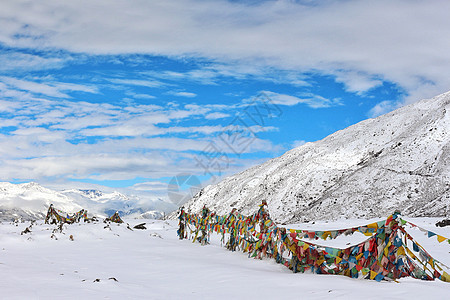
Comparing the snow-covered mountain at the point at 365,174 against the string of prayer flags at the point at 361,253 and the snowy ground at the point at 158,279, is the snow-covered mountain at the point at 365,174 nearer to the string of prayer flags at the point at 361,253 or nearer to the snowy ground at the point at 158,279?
the string of prayer flags at the point at 361,253

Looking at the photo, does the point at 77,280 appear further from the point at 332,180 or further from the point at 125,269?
the point at 332,180

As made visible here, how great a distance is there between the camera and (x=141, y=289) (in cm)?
736

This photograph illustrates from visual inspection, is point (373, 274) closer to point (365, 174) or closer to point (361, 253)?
point (361, 253)

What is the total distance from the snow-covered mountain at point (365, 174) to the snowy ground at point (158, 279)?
39632 millimetres

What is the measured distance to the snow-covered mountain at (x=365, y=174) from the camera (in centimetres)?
5338

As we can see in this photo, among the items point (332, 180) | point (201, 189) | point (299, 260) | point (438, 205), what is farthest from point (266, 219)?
point (201, 189)

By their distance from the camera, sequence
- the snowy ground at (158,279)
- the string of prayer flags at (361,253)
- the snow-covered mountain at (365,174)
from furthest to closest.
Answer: the snow-covered mountain at (365,174), the string of prayer flags at (361,253), the snowy ground at (158,279)

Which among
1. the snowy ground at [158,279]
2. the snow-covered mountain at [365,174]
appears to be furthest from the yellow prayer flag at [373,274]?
the snow-covered mountain at [365,174]

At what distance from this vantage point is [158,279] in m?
8.80

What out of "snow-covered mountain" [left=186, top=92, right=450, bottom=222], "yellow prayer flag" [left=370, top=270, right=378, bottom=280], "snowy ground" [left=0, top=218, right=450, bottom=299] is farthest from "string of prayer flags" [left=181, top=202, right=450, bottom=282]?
"snow-covered mountain" [left=186, top=92, right=450, bottom=222]

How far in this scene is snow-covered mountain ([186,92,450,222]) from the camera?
2101 inches

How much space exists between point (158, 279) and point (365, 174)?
195 ft

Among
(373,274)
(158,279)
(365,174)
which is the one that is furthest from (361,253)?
(365,174)

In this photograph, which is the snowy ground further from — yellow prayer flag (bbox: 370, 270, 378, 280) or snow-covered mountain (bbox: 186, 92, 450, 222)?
snow-covered mountain (bbox: 186, 92, 450, 222)
